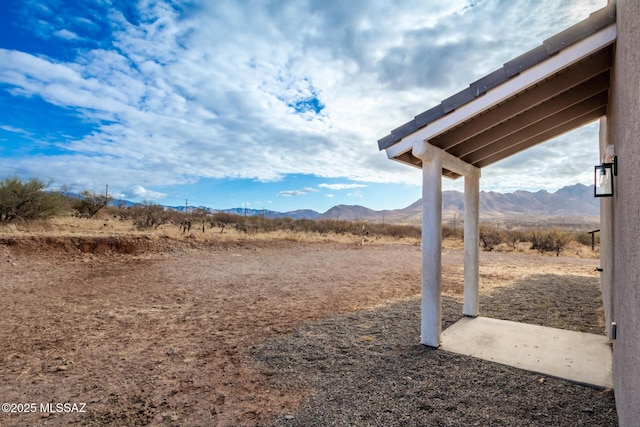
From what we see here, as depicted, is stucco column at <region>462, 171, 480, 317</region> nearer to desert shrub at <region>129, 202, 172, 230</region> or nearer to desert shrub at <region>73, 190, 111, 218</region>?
desert shrub at <region>129, 202, 172, 230</region>

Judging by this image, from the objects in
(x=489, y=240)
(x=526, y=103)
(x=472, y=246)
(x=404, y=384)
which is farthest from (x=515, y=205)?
(x=404, y=384)

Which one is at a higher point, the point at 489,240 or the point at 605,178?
the point at 605,178

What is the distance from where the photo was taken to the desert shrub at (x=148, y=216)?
19381mm

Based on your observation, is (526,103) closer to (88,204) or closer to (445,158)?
(445,158)

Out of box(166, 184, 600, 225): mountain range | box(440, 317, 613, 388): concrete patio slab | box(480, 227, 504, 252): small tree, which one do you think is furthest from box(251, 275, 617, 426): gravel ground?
box(166, 184, 600, 225): mountain range

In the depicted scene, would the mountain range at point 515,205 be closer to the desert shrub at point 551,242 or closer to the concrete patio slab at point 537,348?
the desert shrub at point 551,242

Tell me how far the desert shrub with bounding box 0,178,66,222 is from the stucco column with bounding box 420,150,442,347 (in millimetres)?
18867

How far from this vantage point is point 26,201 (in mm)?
16281

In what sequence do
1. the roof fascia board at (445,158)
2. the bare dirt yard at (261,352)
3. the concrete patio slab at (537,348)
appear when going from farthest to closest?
the roof fascia board at (445,158), the concrete patio slab at (537,348), the bare dirt yard at (261,352)

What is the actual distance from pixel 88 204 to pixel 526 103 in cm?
2576

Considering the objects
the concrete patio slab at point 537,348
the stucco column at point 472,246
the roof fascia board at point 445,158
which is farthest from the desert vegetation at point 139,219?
the concrete patio slab at point 537,348

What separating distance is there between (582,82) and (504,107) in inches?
30.7

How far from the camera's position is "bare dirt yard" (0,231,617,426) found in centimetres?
307

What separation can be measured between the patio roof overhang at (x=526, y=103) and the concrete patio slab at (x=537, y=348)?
2655 mm
